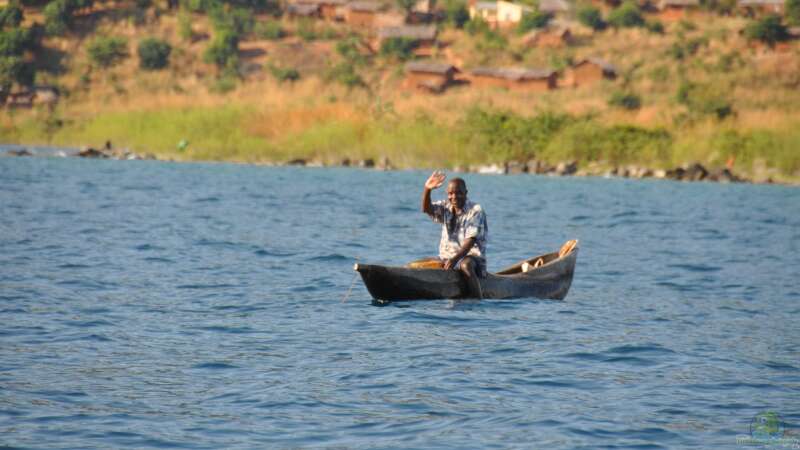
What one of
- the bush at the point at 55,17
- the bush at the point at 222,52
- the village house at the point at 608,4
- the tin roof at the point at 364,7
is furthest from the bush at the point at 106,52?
the village house at the point at 608,4

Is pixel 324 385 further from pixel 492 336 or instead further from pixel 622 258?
pixel 622 258

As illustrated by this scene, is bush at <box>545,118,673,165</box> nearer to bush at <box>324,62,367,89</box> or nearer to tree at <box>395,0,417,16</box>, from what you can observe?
bush at <box>324,62,367,89</box>

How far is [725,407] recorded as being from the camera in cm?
867

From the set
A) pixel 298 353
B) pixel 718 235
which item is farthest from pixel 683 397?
pixel 718 235

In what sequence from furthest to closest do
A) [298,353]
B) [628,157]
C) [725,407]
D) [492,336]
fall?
[628,157] < [492,336] < [298,353] < [725,407]

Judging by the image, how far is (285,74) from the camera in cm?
7194

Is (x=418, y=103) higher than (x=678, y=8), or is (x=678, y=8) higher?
(x=678, y=8)

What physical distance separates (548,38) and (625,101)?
654 inches

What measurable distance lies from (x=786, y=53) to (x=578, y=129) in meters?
29.2

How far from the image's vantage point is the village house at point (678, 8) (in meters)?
82.9

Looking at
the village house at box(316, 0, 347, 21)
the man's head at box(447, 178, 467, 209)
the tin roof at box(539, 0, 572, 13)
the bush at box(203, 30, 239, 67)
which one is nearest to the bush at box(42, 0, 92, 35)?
the bush at box(203, 30, 239, 67)

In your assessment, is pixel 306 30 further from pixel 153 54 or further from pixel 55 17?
pixel 55 17

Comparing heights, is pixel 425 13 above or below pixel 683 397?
above

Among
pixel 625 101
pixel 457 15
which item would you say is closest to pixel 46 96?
pixel 457 15
